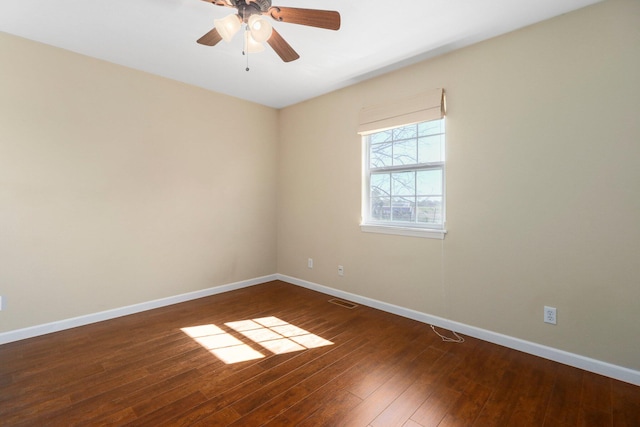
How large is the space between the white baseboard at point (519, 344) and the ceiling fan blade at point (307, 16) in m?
2.66

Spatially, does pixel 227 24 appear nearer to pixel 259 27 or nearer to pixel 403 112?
pixel 259 27

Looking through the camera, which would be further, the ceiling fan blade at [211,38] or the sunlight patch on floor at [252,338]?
the sunlight patch on floor at [252,338]

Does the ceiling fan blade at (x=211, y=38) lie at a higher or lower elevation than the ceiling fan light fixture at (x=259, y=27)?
higher

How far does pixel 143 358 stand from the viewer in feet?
7.39

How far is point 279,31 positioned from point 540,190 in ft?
8.08

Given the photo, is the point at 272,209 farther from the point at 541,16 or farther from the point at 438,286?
the point at 541,16

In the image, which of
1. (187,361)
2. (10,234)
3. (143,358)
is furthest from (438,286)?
(10,234)

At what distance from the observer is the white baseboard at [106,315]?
99.7 inches

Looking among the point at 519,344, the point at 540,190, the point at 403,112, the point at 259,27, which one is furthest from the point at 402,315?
the point at 259,27

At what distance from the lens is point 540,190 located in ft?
7.51

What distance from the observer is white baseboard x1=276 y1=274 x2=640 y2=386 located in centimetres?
200

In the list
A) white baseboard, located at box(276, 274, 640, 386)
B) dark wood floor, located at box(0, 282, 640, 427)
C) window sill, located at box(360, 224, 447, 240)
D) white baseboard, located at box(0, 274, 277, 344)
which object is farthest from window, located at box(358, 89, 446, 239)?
white baseboard, located at box(0, 274, 277, 344)

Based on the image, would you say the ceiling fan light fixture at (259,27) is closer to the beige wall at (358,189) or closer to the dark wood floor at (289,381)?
the beige wall at (358,189)

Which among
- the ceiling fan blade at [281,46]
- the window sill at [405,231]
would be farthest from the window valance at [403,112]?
the ceiling fan blade at [281,46]
